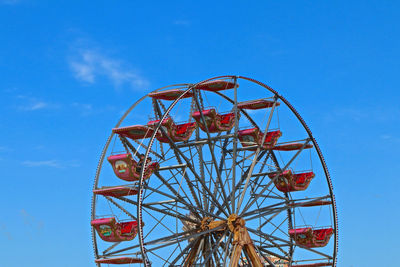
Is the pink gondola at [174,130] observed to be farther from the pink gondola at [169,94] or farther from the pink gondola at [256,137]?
the pink gondola at [256,137]

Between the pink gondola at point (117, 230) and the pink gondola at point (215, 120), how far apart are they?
16.5 feet

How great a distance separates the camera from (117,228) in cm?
3042

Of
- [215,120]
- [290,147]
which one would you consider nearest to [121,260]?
[215,120]

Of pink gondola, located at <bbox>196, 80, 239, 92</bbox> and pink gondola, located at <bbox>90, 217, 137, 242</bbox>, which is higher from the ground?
pink gondola, located at <bbox>196, 80, 239, 92</bbox>

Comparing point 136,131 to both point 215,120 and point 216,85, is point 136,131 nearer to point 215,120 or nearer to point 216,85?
point 215,120

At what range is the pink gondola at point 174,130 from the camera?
101 ft

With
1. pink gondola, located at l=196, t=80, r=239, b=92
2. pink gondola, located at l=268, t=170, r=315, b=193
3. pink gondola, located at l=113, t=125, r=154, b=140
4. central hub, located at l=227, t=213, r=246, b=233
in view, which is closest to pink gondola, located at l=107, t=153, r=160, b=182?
pink gondola, located at l=113, t=125, r=154, b=140

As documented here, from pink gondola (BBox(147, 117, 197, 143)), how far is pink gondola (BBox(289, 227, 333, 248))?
288 inches

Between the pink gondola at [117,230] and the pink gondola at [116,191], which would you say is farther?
the pink gondola at [117,230]

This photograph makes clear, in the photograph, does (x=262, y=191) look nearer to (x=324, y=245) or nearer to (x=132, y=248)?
(x=324, y=245)

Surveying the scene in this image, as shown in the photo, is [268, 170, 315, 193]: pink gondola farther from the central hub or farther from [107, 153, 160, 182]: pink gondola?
[107, 153, 160, 182]: pink gondola

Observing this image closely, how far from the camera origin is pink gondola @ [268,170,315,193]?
35.6m

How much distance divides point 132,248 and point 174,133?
16.7 feet

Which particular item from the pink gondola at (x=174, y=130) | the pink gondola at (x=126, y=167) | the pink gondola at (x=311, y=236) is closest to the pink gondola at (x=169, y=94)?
the pink gondola at (x=174, y=130)
